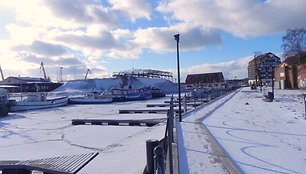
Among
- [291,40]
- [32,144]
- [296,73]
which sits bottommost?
[32,144]

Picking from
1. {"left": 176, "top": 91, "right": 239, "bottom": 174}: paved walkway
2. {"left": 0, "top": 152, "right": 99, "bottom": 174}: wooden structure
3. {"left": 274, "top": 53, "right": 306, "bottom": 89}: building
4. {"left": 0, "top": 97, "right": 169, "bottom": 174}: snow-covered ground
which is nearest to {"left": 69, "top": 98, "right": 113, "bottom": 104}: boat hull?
{"left": 0, "top": 97, "right": 169, "bottom": 174}: snow-covered ground

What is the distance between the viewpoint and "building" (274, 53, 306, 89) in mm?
71438

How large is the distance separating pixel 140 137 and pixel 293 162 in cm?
566

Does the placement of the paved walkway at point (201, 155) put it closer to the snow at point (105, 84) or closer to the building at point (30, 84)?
the building at point (30, 84)

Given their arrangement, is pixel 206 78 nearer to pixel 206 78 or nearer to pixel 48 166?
pixel 206 78

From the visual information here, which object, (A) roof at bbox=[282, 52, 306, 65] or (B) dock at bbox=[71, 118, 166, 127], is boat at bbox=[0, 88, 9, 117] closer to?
(B) dock at bbox=[71, 118, 166, 127]

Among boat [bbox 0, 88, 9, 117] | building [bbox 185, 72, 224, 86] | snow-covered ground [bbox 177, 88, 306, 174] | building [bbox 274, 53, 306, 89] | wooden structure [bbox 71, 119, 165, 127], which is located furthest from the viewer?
building [bbox 185, 72, 224, 86]

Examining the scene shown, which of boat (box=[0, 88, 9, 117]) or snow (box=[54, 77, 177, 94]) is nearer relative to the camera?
boat (box=[0, 88, 9, 117])

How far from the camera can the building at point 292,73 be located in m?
71.4

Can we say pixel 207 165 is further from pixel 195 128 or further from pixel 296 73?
pixel 296 73

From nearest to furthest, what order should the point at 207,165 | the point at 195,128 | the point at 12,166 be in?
1. the point at 207,165
2. the point at 12,166
3. the point at 195,128

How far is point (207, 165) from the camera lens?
7.42 m

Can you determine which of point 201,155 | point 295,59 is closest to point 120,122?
point 201,155

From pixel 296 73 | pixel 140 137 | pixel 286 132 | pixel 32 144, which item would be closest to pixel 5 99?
pixel 32 144
